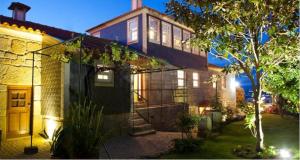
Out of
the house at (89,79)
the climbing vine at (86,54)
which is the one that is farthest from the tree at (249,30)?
the climbing vine at (86,54)

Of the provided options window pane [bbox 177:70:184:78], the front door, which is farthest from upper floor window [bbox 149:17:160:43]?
the front door

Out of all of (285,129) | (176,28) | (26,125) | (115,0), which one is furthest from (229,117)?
(115,0)

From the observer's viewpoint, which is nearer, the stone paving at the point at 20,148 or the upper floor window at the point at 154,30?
the stone paving at the point at 20,148

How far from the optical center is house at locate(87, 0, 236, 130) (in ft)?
49.8

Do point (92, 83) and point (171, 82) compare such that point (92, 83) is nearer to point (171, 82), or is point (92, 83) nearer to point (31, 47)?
point (31, 47)

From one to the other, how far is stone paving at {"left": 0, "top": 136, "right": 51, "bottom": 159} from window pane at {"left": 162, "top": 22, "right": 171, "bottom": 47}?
9949mm

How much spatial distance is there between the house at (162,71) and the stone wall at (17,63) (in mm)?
4368

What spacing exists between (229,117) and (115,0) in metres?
192

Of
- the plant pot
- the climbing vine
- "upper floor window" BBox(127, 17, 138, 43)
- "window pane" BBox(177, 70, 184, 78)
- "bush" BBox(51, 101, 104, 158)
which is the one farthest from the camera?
"window pane" BBox(177, 70, 184, 78)

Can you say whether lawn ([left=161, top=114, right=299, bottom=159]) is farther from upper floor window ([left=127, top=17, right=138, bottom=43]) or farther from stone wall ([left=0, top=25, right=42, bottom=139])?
upper floor window ([left=127, top=17, right=138, bottom=43])

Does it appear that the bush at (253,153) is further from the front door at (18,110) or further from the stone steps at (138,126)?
the front door at (18,110)

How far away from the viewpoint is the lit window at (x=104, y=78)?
38.9ft

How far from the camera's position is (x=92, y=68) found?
447 inches

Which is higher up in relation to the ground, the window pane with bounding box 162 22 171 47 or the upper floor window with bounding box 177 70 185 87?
the window pane with bounding box 162 22 171 47
